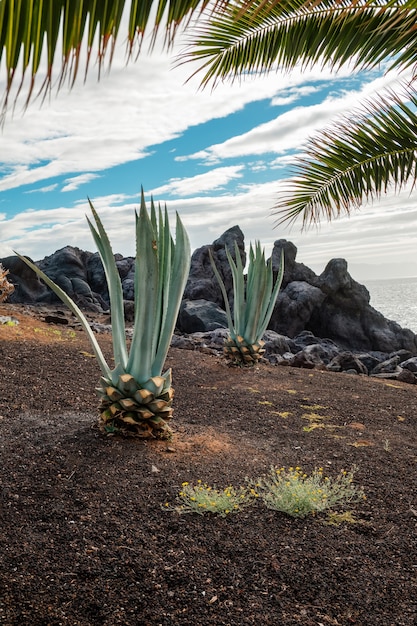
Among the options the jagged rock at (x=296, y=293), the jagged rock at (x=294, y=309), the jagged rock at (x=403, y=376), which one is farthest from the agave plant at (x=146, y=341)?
the jagged rock at (x=294, y=309)

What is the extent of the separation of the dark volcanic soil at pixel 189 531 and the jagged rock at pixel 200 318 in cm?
979

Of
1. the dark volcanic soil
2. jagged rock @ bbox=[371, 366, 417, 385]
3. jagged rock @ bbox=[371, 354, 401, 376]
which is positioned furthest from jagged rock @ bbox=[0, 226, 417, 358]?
the dark volcanic soil

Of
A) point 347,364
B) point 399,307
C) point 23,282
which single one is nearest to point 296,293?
point 23,282

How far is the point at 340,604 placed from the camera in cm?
231

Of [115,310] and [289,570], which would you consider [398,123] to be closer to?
[115,310]

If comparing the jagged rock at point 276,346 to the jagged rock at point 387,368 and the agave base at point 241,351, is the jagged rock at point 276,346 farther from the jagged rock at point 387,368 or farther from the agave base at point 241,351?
the agave base at point 241,351

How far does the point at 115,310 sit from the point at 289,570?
6.70 feet

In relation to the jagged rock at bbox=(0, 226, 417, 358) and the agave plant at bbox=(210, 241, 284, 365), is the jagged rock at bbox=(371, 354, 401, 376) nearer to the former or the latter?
the agave plant at bbox=(210, 241, 284, 365)

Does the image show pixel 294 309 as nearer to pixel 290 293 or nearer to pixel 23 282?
pixel 290 293

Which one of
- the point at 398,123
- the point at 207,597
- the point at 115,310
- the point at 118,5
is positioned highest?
the point at 398,123

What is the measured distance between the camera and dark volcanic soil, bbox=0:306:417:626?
226 centimetres

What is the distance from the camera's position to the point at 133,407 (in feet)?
12.5

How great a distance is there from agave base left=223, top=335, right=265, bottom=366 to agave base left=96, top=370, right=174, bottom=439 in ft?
12.3

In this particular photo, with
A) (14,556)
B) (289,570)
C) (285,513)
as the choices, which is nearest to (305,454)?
(285,513)
